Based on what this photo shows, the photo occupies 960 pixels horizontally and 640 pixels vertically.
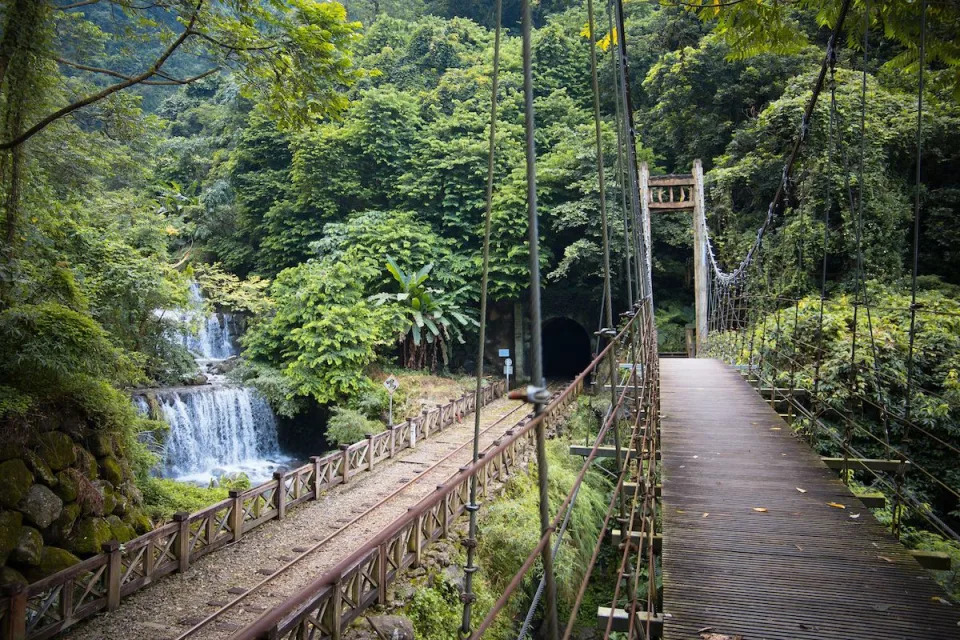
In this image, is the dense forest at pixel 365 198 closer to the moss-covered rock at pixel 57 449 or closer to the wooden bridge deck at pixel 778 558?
the moss-covered rock at pixel 57 449

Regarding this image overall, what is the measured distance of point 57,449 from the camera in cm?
579

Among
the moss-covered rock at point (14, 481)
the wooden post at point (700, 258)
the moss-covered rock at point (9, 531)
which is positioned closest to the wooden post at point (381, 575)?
the moss-covered rock at point (9, 531)

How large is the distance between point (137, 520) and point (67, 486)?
1055 millimetres

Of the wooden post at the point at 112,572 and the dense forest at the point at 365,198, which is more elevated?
the dense forest at the point at 365,198

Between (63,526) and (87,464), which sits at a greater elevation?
(87,464)

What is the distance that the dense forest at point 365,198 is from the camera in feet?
16.8

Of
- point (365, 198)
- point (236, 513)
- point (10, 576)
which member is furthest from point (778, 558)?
point (365, 198)

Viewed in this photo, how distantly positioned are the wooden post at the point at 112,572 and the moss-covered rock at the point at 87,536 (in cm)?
58

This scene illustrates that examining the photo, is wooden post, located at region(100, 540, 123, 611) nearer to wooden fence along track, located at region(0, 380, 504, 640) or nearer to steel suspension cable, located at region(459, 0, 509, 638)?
wooden fence along track, located at region(0, 380, 504, 640)

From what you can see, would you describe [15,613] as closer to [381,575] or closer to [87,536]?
[87,536]

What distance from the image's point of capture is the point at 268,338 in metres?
13.5

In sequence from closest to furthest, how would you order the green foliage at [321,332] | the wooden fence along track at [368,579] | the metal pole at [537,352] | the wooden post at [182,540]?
1. the metal pole at [537,352]
2. the wooden fence along track at [368,579]
3. the wooden post at [182,540]
4. the green foliage at [321,332]

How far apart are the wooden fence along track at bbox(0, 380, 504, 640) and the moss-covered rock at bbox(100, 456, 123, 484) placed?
1034 millimetres

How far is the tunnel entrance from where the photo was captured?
65.9 feet
